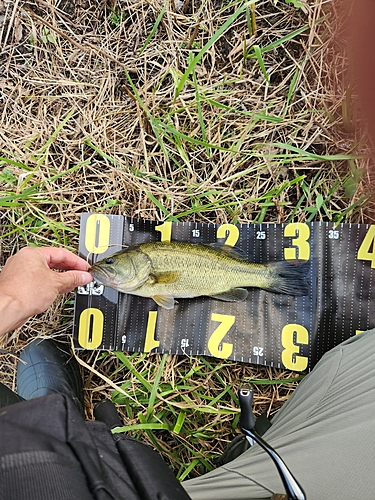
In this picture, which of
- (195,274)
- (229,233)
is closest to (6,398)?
(195,274)

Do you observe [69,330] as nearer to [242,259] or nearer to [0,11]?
[242,259]

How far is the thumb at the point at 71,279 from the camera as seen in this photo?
2033 mm

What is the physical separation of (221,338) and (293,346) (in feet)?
1.34

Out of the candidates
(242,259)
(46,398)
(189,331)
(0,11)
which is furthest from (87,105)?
(46,398)

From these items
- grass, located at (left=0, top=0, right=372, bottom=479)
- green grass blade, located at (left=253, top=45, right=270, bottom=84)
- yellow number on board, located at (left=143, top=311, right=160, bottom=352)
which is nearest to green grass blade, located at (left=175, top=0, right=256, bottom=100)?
grass, located at (left=0, top=0, right=372, bottom=479)

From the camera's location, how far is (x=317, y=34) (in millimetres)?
2637

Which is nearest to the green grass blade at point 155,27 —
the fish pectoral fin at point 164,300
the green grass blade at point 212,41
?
the green grass blade at point 212,41

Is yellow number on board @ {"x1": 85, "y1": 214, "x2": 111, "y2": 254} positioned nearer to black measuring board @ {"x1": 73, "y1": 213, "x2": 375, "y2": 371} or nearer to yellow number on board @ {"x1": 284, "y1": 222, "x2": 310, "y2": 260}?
black measuring board @ {"x1": 73, "y1": 213, "x2": 375, "y2": 371}

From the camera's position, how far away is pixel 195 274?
2.48 meters

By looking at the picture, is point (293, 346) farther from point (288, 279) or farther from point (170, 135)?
point (170, 135)

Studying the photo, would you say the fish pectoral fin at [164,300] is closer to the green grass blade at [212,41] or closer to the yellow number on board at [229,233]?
the yellow number on board at [229,233]

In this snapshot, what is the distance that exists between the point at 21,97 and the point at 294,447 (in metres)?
2.47

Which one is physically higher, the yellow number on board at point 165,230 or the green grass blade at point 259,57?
the green grass blade at point 259,57

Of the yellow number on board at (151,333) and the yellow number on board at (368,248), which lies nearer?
the yellow number on board at (368,248)
